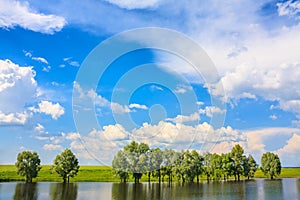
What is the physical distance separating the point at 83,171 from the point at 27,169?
139ft

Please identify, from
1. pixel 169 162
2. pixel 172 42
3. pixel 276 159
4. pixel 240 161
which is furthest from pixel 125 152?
pixel 276 159

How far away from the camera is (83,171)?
136 m

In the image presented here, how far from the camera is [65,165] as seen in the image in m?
91.9

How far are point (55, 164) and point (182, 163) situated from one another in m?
37.6

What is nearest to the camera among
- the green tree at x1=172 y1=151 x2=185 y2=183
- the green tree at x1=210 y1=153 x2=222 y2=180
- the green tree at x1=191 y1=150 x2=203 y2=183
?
the green tree at x1=172 y1=151 x2=185 y2=183

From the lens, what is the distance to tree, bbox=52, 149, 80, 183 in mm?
91750

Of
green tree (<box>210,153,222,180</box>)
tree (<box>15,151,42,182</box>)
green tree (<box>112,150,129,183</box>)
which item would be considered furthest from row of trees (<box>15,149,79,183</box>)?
green tree (<box>210,153,222,180</box>)

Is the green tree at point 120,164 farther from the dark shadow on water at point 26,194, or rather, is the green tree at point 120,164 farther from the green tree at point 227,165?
the green tree at point 227,165

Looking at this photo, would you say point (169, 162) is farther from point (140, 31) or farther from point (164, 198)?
point (140, 31)

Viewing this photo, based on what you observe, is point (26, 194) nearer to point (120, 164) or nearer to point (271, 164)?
point (120, 164)

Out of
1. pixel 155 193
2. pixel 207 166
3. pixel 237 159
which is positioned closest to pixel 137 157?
pixel 155 193

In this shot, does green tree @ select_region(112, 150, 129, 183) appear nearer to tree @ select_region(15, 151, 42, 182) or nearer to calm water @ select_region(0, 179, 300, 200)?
calm water @ select_region(0, 179, 300, 200)

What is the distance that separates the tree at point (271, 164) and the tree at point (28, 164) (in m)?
85.1

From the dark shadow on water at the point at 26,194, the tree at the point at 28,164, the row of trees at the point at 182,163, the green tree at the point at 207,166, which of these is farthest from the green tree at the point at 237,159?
the dark shadow on water at the point at 26,194
